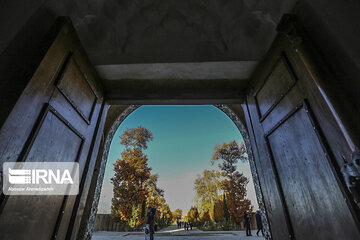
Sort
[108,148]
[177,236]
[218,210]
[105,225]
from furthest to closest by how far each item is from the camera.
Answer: [218,210], [105,225], [177,236], [108,148]

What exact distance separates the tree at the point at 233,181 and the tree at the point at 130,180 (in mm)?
7548

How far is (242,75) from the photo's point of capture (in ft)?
8.30

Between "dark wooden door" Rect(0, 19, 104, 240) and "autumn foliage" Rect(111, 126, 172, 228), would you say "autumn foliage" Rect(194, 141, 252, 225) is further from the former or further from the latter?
"dark wooden door" Rect(0, 19, 104, 240)

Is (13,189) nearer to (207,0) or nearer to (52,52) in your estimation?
(52,52)

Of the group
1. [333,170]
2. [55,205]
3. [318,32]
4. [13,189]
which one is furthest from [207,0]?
[55,205]

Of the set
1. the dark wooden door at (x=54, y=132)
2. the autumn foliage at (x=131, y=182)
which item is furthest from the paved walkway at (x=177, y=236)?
the dark wooden door at (x=54, y=132)

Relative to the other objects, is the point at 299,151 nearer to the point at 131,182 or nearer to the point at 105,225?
the point at 131,182

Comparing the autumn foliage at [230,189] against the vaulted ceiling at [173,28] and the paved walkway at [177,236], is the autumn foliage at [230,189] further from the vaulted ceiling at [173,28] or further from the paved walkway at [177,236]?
the vaulted ceiling at [173,28]

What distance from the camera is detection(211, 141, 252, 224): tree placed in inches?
569

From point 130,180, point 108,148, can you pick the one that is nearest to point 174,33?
point 108,148

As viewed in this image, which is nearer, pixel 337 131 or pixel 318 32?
pixel 337 131

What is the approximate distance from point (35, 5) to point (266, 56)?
254 centimetres

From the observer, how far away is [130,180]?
42.9 ft

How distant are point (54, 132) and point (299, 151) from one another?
2.30 metres
